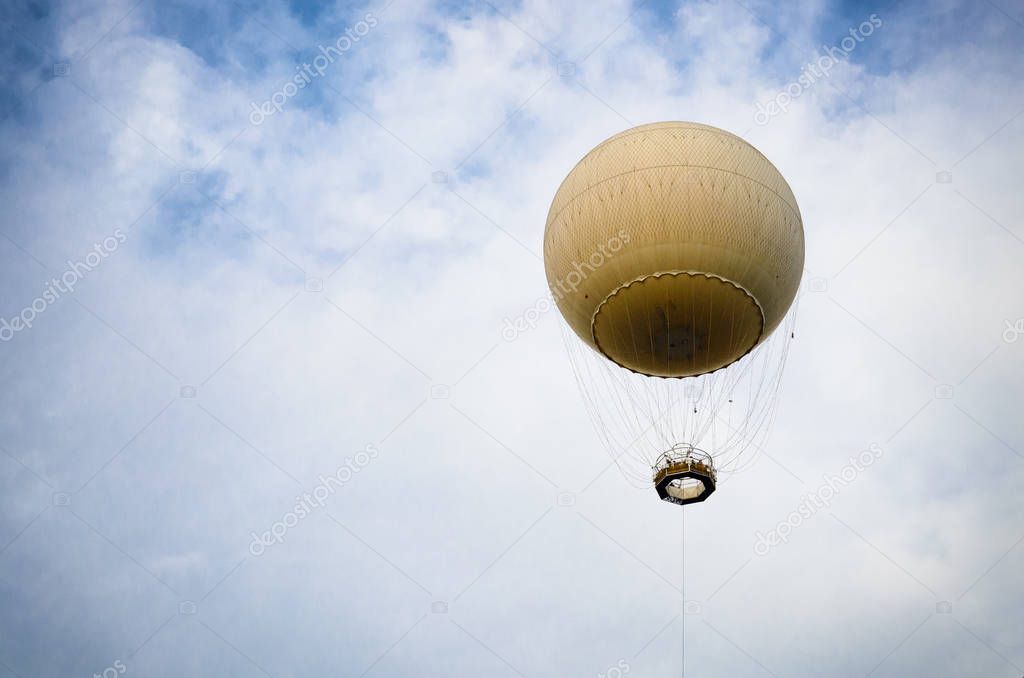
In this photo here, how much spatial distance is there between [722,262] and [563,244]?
483 cm

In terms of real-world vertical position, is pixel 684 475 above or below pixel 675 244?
below

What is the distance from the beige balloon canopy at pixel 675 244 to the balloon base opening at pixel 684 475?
3.21 metres

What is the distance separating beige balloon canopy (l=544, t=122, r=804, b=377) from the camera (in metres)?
21.8

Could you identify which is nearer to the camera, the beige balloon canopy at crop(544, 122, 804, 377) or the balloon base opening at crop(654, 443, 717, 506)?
the beige balloon canopy at crop(544, 122, 804, 377)

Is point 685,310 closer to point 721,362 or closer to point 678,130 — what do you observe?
point 721,362

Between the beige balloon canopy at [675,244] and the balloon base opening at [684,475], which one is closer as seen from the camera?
the beige balloon canopy at [675,244]

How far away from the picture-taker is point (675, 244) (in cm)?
2169

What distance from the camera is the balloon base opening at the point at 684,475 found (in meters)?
24.9

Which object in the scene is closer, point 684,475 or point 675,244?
point 675,244

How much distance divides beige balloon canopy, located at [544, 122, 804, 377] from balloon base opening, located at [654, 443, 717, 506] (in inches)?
126

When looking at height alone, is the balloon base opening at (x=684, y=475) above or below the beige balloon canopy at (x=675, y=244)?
below

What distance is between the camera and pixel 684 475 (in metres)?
24.8

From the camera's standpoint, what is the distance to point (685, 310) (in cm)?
2267

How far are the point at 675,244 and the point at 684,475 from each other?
7743 millimetres
